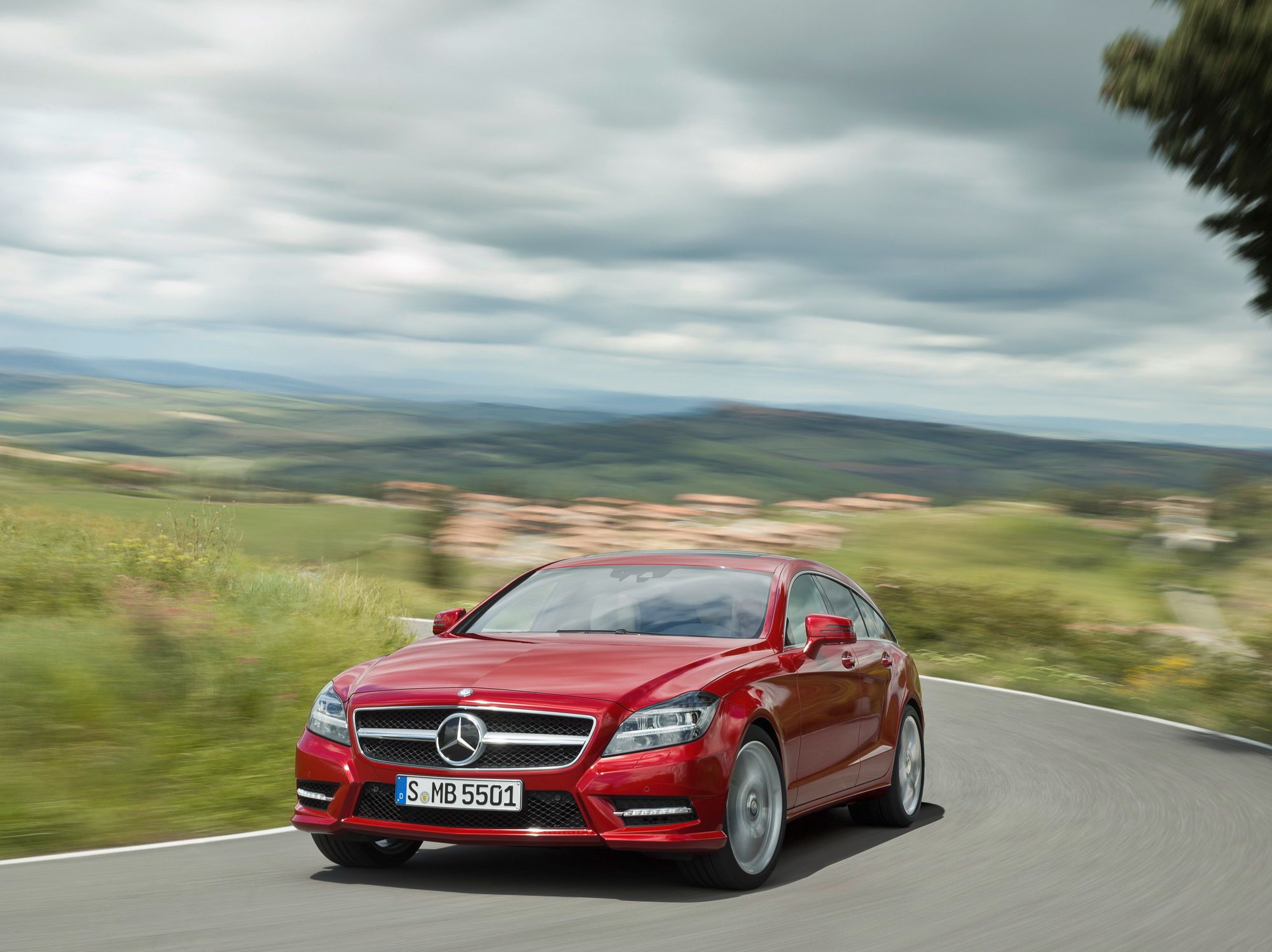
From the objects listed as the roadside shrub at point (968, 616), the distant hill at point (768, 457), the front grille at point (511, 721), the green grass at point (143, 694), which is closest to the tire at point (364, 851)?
the front grille at point (511, 721)

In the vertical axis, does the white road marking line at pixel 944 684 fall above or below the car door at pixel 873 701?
below

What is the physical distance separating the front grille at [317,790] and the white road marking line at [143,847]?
116 cm

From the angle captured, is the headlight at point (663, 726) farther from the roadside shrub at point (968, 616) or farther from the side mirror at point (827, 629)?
the roadside shrub at point (968, 616)

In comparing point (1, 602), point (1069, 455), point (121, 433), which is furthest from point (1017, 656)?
point (1069, 455)

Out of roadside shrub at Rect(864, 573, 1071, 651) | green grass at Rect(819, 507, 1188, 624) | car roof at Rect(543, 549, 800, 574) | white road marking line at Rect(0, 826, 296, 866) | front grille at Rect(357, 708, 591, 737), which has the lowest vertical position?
green grass at Rect(819, 507, 1188, 624)

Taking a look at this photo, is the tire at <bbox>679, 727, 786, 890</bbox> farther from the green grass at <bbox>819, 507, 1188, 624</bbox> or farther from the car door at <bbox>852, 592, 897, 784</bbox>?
the green grass at <bbox>819, 507, 1188, 624</bbox>

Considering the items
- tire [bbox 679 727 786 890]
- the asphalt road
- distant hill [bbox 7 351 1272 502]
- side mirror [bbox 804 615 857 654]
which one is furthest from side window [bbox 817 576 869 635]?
distant hill [bbox 7 351 1272 502]

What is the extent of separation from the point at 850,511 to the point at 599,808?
170 ft

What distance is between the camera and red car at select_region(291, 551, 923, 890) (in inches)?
231

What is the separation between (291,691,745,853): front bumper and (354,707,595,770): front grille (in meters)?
0.03

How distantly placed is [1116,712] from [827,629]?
425 inches

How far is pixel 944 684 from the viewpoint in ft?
64.3

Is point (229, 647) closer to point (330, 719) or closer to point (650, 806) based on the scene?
point (330, 719)

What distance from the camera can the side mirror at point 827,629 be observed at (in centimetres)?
711
